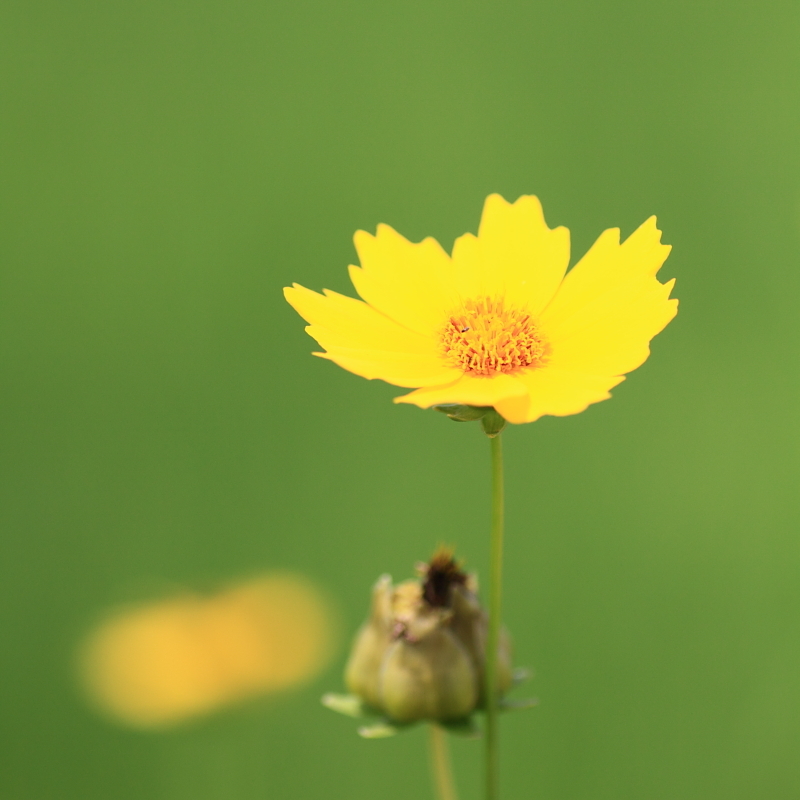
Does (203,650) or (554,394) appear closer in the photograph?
(554,394)

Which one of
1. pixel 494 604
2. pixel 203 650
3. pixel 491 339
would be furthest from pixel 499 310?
pixel 203 650

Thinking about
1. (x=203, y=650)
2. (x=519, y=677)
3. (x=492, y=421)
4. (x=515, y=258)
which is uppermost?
(x=515, y=258)

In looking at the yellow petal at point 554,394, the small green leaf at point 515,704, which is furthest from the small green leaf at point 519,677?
the yellow petal at point 554,394

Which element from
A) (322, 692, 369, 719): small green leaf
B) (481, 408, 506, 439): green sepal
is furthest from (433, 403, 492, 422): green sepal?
(322, 692, 369, 719): small green leaf

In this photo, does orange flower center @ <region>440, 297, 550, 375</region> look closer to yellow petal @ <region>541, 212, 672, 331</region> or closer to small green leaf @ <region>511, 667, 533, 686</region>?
yellow petal @ <region>541, 212, 672, 331</region>

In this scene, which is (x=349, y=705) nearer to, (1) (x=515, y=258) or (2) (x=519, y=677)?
(2) (x=519, y=677)

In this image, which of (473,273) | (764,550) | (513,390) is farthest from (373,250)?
(764,550)

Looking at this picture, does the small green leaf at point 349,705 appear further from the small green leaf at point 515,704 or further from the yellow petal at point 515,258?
the yellow petal at point 515,258

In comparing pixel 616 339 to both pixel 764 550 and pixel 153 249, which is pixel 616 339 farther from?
pixel 153 249
